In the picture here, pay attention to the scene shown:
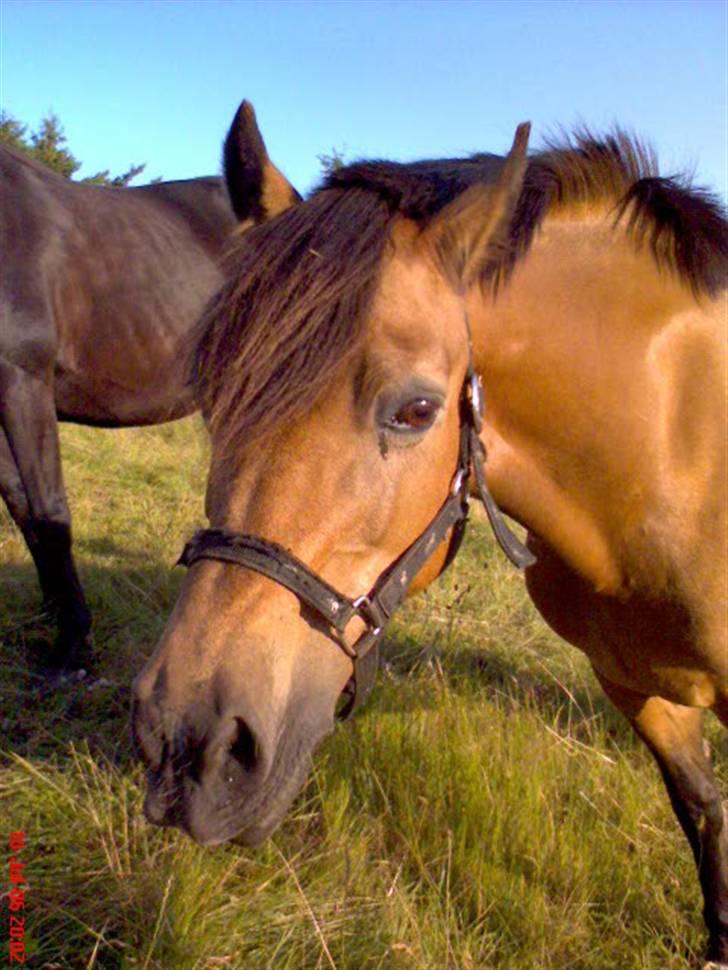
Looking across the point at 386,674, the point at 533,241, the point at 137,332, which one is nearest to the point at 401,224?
the point at 533,241

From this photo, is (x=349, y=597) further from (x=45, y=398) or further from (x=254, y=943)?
(x=45, y=398)

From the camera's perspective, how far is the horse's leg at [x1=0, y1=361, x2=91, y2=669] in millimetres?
3863

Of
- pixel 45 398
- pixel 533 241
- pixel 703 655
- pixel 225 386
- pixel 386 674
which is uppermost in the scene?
pixel 533 241

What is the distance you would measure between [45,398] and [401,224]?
9.13 ft

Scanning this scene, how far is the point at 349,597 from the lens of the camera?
5.09 feet

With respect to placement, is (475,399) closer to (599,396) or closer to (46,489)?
(599,396)

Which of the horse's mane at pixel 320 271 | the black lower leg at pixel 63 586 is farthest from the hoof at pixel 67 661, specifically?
the horse's mane at pixel 320 271

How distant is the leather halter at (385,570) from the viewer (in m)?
1.46

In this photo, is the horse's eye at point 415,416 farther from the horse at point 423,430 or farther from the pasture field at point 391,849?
the pasture field at point 391,849

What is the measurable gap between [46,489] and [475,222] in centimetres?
287

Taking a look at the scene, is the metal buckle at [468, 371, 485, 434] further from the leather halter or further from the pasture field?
the pasture field

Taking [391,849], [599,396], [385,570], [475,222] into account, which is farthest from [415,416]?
[391,849]

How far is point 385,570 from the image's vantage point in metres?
1.62
